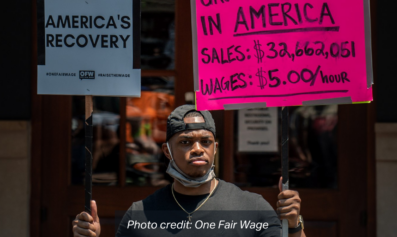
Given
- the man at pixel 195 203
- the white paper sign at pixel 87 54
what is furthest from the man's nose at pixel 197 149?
the white paper sign at pixel 87 54

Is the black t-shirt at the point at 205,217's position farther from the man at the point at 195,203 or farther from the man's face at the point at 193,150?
the man's face at the point at 193,150

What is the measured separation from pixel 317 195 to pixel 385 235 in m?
0.56

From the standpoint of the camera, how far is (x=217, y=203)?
219 centimetres

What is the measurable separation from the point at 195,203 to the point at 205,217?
0.27 ft

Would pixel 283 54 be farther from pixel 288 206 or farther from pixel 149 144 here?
pixel 149 144

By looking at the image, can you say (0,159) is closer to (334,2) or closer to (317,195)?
(317,195)

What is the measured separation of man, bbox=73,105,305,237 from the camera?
2121mm

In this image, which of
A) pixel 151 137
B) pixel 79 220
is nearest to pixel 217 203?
pixel 79 220

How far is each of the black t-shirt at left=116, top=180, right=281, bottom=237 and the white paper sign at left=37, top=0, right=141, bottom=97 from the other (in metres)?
0.51

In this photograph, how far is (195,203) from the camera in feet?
7.18

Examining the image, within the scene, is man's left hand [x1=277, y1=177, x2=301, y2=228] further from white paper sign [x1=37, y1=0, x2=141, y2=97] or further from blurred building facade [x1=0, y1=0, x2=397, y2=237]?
blurred building facade [x1=0, y1=0, x2=397, y2=237]

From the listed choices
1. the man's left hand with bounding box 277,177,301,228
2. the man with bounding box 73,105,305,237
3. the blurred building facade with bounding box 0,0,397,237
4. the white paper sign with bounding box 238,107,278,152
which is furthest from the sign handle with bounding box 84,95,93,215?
the white paper sign with bounding box 238,107,278,152

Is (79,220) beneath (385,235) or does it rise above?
above

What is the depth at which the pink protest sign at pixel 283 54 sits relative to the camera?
221 centimetres
